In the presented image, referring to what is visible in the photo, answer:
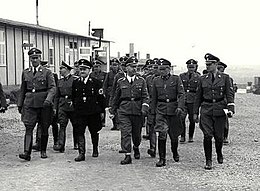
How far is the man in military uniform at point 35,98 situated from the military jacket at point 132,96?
4.42 feet

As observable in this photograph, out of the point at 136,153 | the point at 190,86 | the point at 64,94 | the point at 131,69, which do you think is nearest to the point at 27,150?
the point at 64,94

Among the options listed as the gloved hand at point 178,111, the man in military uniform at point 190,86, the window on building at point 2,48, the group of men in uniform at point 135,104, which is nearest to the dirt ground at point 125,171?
the group of men in uniform at point 135,104

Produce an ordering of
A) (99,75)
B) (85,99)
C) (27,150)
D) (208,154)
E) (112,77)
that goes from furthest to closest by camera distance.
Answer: (99,75)
(112,77)
(85,99)
(27,150)
(208,154)

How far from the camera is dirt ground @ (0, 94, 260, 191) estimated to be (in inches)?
319

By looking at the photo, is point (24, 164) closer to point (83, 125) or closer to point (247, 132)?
point (83, 125)

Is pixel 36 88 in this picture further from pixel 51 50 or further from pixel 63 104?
pixel 51 50

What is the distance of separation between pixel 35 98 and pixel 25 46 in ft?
42.3

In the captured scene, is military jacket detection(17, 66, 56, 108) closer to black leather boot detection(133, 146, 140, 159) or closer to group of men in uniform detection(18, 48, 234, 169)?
group of men in uniform detection(18, 48, 234, 169)

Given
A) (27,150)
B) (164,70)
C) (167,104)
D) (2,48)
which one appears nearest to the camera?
(167,104)

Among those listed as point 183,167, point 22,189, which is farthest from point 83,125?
point 22,189

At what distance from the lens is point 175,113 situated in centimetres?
1002

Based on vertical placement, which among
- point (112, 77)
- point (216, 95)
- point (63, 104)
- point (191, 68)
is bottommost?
point (63, 104)

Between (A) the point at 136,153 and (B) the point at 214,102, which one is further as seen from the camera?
(A) the point at 136,153

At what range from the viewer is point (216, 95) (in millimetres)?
9938
